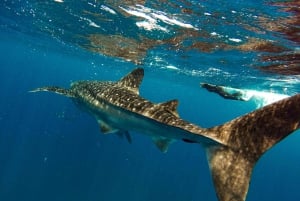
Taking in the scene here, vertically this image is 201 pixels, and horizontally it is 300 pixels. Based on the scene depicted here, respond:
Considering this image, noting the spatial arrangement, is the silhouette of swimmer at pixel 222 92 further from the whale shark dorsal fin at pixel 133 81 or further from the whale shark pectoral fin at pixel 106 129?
the whale shark pectoral fin at pixel 106 129

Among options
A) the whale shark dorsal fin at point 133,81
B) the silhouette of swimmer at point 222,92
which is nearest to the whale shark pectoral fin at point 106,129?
the whale shark dorsal fin at point 133,81

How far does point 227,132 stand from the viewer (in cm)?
547

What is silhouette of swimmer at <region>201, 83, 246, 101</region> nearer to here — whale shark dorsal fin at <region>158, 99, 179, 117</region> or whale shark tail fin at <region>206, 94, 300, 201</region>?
whale shark dorsal fin at <region>158, 99, 179, 117</region>

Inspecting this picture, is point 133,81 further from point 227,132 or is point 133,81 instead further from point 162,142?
point 227,132

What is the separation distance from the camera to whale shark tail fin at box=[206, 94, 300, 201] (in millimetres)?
4785

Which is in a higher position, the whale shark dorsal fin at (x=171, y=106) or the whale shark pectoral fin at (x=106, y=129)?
the whale shark dorsal fin at (x=171, y=106)

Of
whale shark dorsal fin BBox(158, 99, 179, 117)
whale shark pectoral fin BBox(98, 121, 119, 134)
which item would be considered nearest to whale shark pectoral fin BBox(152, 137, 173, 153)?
whale shark dorsal fin BBox(158, 99, 179, 117)

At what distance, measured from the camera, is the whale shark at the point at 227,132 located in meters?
4.86

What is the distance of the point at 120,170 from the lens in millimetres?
45219

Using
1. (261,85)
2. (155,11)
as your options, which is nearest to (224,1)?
(155,11)

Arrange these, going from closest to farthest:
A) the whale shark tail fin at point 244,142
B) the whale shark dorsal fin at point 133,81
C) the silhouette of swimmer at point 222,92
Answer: the whale shark tail fin at point 244,142
the whale shark dorsal fin at point 133,81
the silhouette of swimmer at point 222,92

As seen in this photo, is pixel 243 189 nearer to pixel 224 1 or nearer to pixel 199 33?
pixel 224 1

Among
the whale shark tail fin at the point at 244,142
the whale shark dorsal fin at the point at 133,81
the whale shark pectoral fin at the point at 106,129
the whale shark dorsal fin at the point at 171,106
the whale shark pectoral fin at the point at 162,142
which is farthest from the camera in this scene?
the whale shark dorsal fin at the point at 133,81

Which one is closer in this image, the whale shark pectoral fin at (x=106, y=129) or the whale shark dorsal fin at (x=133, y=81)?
the whale shark pectoral fin at (x=106, y=129)
